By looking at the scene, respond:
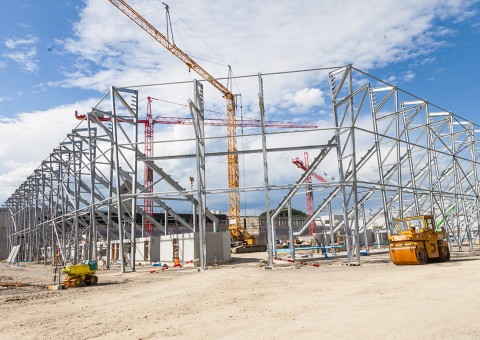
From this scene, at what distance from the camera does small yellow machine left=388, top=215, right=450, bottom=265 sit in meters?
16.9

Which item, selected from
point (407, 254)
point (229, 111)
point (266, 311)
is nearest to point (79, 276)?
point (266, 311)

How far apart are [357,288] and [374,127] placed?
15081 millimetres

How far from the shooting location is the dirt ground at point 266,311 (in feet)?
20.5

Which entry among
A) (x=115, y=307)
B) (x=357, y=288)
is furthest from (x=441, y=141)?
(x=115, y=307)

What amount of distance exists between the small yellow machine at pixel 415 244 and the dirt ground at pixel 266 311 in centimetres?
424

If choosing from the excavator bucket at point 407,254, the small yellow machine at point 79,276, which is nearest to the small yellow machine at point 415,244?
the excavator bucket at point 407,254

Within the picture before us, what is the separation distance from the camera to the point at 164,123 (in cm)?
8050

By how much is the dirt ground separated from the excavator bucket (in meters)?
4.12

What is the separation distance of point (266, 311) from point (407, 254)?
10.9 meters

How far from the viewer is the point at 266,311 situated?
26.6 feet

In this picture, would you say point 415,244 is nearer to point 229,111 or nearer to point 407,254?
point 407,254

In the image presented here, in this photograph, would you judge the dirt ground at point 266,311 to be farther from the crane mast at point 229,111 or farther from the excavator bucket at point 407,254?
the crane mast at point 229,111

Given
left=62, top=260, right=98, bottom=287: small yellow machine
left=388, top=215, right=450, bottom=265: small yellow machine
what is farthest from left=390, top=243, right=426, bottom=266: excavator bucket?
left=62, top=260, right=98, bottom=287: small yellow machine

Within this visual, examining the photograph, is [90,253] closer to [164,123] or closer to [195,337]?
[195,337]
